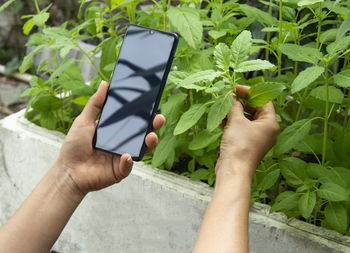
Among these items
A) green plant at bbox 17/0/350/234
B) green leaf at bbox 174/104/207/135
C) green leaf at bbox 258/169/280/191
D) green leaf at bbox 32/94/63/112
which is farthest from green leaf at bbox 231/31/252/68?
green leaf at bbox 32/94/63/112

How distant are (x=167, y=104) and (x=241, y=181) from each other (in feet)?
0.91

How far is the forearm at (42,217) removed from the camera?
712 mm

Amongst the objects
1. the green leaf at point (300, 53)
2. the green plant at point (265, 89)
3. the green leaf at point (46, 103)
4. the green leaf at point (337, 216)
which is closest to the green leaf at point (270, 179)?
the green plant at point (265, 89)

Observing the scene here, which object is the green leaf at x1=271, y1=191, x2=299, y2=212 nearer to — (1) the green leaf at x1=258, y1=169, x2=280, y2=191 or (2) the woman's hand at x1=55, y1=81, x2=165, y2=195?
(1) the green leaf at x1=258, y1=169, x2=280, y2=191

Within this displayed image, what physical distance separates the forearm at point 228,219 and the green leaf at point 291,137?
125 mm

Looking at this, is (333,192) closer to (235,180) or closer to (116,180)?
(235,180)

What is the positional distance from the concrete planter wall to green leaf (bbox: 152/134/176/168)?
45mm

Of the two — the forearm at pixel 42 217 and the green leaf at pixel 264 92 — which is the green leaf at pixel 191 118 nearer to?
the green leaf at pixel 264 92

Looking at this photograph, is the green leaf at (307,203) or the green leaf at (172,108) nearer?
the green leaf at (307,203)

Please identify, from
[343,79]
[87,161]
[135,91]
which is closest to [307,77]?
[343,79]

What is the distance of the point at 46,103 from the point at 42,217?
358mm

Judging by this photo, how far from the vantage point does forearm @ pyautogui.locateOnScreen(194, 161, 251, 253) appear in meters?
0.57

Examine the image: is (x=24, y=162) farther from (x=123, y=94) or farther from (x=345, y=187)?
(x=345, y=187)

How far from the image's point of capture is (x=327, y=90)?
0.69 meters
